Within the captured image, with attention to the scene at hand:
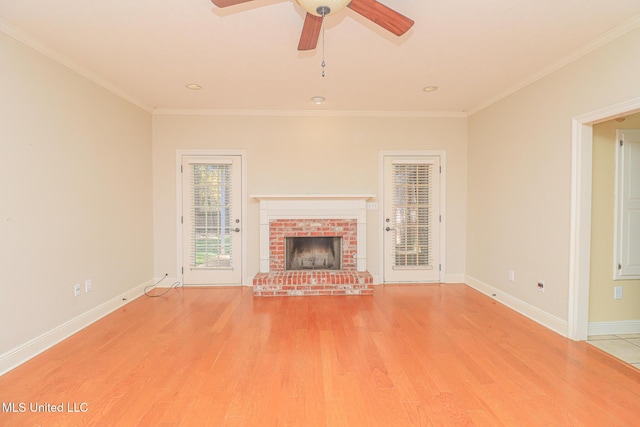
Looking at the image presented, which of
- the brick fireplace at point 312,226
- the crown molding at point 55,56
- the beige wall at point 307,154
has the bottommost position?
the brick fireplace at point 312,226

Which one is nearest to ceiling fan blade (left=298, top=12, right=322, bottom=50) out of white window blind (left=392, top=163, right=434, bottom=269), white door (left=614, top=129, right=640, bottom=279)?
white window blind (left=392, top=163, right=434, bottom=269)

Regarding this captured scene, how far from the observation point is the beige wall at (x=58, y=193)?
92.0 inches

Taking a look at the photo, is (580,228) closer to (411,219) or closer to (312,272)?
(411,219)

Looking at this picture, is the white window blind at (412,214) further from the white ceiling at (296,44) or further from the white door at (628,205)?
the white door at (628,205)

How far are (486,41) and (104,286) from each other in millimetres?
4588

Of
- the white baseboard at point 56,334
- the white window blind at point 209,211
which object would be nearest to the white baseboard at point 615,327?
the white window blind at point 209,211

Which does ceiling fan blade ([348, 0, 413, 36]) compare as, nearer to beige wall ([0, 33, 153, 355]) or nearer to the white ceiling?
the white ceiling

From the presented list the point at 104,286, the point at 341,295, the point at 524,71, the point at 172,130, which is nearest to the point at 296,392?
the point at 341,295

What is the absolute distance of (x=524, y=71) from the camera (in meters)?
3.13

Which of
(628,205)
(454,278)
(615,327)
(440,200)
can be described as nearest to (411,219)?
(440,200)

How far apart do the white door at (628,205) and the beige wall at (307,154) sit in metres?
1.92

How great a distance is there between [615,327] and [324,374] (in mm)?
2909

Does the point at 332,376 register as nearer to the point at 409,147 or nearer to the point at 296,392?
the point at 296,392

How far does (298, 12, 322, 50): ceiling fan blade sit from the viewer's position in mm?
1805
